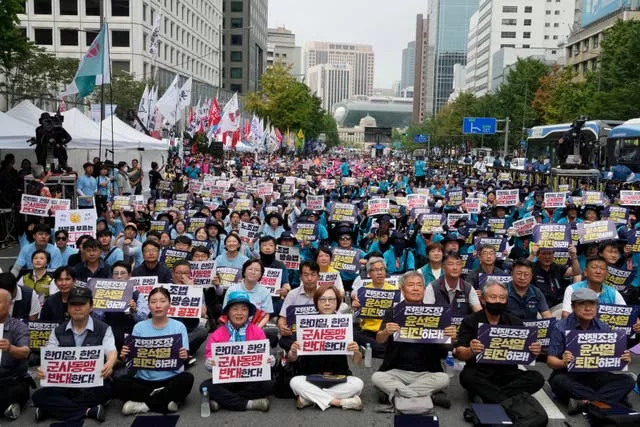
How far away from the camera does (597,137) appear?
121 ft

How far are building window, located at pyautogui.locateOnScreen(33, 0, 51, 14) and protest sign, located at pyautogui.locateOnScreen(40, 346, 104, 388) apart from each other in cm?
6113

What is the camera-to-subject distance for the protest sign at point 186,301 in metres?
8.95

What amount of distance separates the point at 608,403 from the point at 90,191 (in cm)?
1499

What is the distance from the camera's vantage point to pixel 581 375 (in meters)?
7.46

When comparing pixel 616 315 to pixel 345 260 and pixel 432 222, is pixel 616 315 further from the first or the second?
pixel 432 222

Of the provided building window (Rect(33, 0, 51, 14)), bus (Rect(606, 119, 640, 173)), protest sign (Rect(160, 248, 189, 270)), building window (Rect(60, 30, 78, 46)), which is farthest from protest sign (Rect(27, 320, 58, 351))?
building window (Rect(33, 0, 51, 14))

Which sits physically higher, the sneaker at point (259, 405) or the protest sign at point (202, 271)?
the protest sign at point (202, 271)

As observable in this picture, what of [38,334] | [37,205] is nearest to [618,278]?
[38,334]

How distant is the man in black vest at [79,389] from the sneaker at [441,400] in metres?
3.36

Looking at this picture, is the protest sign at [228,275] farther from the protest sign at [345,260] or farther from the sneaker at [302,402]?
the sneaker at [302,402]

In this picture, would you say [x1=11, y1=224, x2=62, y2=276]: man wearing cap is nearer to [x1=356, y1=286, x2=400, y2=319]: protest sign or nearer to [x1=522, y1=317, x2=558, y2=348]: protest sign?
[x1=356, y1=286, x2=400, y2=319]: protest sign

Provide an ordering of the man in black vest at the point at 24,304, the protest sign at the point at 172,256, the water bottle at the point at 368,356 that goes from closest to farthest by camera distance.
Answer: the man in black vest at the point at 24,304 → the water bottle at the point at 368,356 → the protest sign at the point at 172,256

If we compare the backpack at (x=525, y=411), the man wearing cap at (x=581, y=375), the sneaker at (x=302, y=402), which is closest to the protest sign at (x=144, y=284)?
the sneaker at (x=302, y=402)

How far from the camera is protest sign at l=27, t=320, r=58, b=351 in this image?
8.01m
